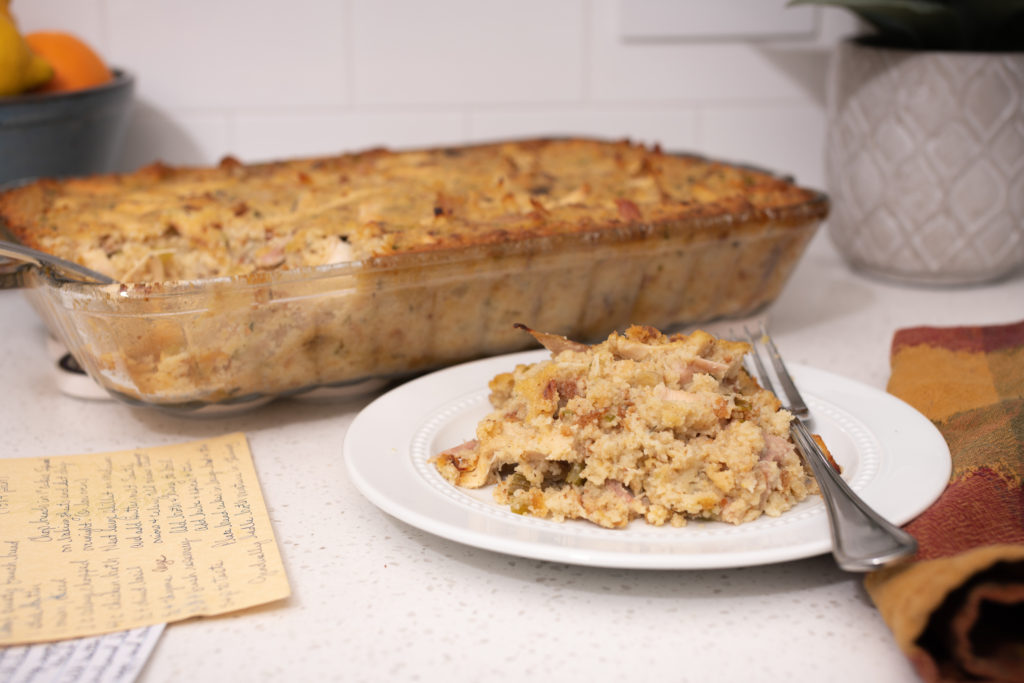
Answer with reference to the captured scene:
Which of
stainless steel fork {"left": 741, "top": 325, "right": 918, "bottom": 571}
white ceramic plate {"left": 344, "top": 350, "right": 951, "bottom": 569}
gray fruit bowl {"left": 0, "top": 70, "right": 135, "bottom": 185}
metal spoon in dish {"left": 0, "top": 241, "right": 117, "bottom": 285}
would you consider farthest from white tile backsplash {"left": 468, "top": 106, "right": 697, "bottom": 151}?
stainless steel fork {"left": 741, "top": 325, "right": 918, "bottom": 571}

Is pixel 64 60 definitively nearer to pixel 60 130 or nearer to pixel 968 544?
pixel 60 130

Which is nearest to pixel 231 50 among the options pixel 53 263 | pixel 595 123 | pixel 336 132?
pixel 336 132

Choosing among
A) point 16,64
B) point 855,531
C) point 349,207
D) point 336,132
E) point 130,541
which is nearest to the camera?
point 855,531

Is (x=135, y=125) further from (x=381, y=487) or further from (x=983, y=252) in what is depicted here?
(x=983, y=252)

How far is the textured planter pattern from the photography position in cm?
154

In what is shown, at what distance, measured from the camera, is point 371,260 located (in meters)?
1.05

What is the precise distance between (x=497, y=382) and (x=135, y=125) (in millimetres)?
1243

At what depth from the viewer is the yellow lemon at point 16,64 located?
1.43 metres

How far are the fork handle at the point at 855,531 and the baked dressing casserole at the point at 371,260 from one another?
0.44 meters

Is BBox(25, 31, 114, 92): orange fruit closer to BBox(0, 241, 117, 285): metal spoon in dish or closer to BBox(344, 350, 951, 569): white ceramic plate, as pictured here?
BBox(0, 241, 117, 285): metal spoon in dish

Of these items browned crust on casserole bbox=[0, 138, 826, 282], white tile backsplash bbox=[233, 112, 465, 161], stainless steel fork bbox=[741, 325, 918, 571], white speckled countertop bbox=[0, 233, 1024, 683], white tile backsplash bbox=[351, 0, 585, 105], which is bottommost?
white speckled countertop bbox=[0, 233, 1024, 683]

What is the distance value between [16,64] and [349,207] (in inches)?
23.4

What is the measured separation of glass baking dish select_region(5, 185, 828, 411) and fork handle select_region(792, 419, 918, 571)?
0.44 m

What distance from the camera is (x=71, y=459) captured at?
1.04 meters
